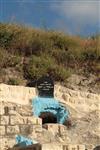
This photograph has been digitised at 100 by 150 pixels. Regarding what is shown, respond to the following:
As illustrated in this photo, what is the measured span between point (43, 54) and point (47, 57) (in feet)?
1.05

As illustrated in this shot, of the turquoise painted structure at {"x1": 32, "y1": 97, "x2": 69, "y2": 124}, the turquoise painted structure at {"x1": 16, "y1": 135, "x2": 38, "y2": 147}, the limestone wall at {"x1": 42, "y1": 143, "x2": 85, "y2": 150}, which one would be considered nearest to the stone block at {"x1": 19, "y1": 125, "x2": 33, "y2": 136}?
the turquoise painted structure at {"x1": 16, "y1": 135, "x2": 38, "y2": 147}

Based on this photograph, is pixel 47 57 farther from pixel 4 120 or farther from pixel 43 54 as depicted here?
pixel 4 120

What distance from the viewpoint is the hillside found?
57.0 ft

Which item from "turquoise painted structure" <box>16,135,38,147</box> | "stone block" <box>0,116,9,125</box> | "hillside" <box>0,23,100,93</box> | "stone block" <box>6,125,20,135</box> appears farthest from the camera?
"hillside" <box>0,23,100,93</box>

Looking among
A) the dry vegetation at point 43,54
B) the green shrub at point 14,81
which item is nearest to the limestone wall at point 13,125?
the green shrub at point 14,81

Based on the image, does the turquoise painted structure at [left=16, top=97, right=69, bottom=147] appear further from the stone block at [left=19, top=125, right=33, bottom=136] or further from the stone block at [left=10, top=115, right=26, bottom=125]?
the stone block at [left=19, top=125, right=33, bottom=136]

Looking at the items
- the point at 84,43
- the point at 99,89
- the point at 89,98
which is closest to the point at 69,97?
the point at 89,98

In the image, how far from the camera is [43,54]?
1859 centimetres

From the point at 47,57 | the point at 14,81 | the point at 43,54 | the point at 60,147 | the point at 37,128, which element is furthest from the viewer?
the point at 43,54

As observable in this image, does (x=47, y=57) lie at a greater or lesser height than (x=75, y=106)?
greater

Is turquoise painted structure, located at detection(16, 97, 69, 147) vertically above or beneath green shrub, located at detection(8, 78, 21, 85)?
beneath

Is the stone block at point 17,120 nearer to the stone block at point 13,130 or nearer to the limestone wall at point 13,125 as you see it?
the limestone wall at point 13,125

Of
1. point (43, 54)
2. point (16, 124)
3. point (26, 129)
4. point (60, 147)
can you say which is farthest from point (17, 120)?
point (43, 54)

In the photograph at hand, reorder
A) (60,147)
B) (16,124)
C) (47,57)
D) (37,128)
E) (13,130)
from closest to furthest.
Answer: (60,147) < (13,130) < (16,124) < (37,128) < (47,57)
